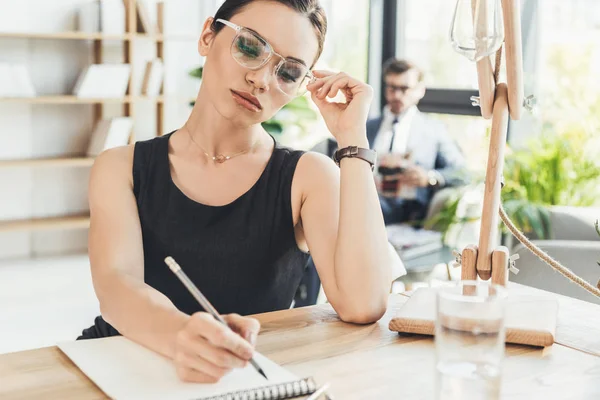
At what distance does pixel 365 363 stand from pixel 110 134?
417 cm

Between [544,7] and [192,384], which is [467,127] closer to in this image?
[544,7]

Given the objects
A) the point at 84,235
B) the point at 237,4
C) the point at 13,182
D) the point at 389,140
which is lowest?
the point at 84,235

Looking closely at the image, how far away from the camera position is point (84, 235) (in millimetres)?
5492

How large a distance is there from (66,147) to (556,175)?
3.21m

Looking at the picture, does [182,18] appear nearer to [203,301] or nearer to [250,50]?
[250,50]

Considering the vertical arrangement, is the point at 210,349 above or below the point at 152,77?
below

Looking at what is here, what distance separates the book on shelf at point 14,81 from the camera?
15.6 feet

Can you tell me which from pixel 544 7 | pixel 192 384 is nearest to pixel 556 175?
pixel 544 7

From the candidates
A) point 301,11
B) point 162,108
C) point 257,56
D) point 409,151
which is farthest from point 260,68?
point 162,108

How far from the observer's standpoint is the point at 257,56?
1.50 m

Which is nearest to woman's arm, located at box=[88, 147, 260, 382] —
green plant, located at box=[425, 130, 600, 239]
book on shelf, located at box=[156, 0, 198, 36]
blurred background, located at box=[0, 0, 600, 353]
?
blurred background, located at box=[0, 0, 600, 353]

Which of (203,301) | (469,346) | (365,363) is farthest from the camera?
(365,363)

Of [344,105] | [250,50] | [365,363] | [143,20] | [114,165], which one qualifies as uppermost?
[143,20]

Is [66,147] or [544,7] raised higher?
[544,7]
